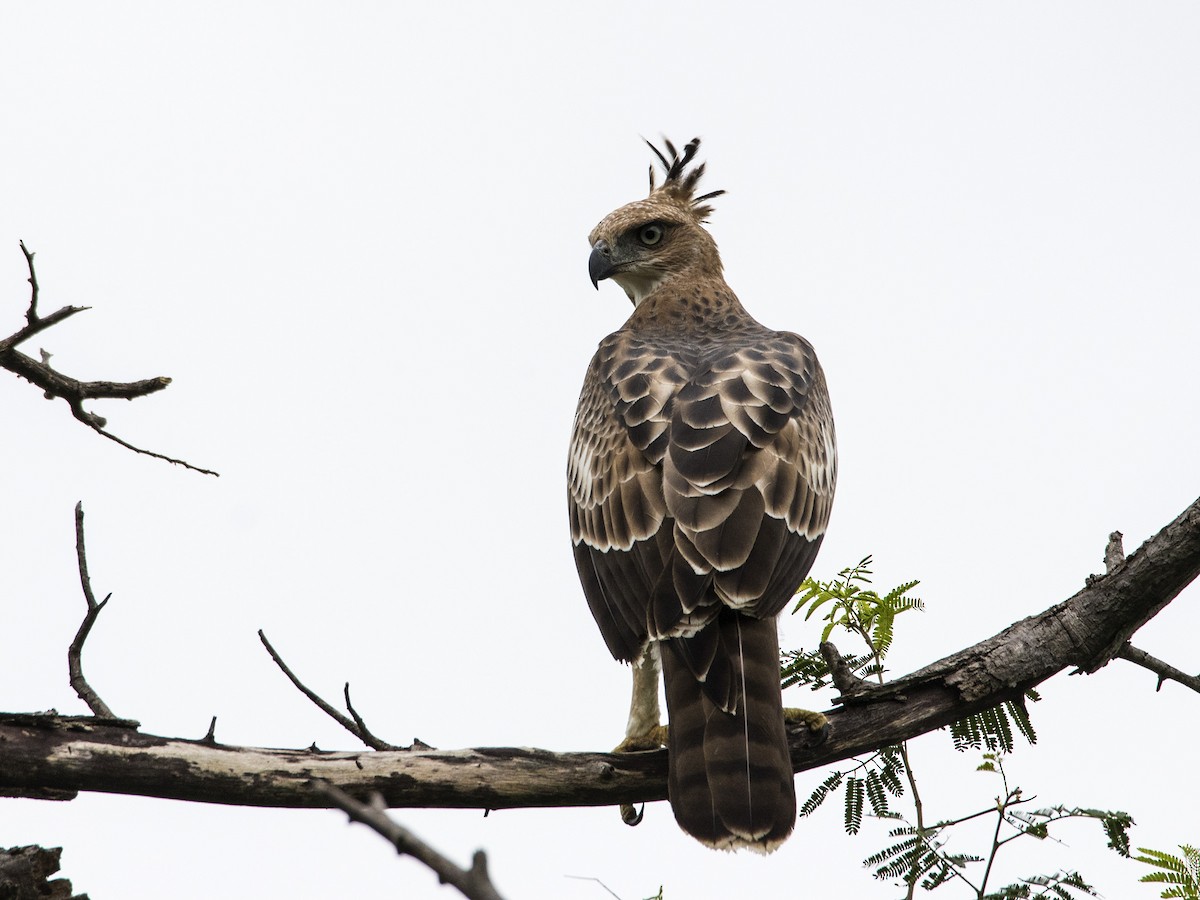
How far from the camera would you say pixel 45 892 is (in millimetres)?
4246

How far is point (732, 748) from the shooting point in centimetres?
475

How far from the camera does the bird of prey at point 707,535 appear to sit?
15.6 ft

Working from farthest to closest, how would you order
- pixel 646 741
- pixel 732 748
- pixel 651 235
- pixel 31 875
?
pixel 651 235 < pixel 646 741 < pixel 732 748 < pixel 31 875

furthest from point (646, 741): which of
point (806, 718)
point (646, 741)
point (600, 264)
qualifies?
point (600, 264)

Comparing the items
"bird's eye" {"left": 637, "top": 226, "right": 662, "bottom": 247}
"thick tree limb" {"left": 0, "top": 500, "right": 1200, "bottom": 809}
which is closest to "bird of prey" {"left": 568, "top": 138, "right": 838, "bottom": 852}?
"thick tree limb" {"left": 0, "top": 500, "right": 1200, "bottom": 809}

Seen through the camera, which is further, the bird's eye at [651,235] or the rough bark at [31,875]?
the bird's eye at [651,235]

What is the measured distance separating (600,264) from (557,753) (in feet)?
14.3

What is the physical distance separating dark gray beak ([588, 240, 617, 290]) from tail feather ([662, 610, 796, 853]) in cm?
392

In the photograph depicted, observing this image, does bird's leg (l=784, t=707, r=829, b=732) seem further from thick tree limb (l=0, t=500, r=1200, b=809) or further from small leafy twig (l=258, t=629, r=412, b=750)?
small leafy twig (l=258, t=629, r=412, b=750)

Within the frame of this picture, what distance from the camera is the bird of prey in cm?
477

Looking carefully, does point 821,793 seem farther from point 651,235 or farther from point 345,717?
point 651,235

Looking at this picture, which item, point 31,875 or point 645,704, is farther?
point 645,704

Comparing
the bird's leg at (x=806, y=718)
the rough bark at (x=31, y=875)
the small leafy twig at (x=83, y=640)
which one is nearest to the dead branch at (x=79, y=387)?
the small leafy twig at (x=83, y=640)

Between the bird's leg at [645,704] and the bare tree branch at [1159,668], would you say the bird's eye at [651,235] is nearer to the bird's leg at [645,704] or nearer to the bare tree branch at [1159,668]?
the bird's leg at [645,704]
